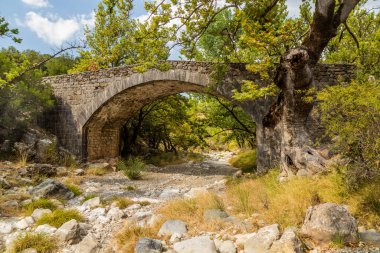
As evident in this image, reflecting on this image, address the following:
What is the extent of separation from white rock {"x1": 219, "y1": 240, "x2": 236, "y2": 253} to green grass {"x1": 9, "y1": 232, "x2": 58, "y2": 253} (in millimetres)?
1961

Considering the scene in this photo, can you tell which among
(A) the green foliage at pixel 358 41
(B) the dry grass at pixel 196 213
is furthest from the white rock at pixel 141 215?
(A) the green foliage at pixel 358 41

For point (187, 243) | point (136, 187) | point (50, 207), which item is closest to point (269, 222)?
point (187, 243)

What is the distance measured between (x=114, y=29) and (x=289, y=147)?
4.79 meters

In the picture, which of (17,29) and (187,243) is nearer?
(187,243)

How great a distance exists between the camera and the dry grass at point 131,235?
3.45m

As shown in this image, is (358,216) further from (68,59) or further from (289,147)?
(68,59)

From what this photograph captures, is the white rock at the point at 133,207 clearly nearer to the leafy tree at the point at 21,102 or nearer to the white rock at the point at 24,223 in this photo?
the white rock at the point at 24,223

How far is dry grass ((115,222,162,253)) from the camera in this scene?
3453 mm

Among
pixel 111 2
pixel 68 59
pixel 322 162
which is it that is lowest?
pixel 322 162

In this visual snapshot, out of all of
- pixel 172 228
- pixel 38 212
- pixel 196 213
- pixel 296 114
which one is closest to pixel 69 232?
pixel 38 212

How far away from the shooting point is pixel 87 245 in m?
3.54

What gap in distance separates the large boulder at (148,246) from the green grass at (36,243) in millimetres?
1061

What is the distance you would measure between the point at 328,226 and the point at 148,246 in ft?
6.36

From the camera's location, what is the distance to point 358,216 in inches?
144
